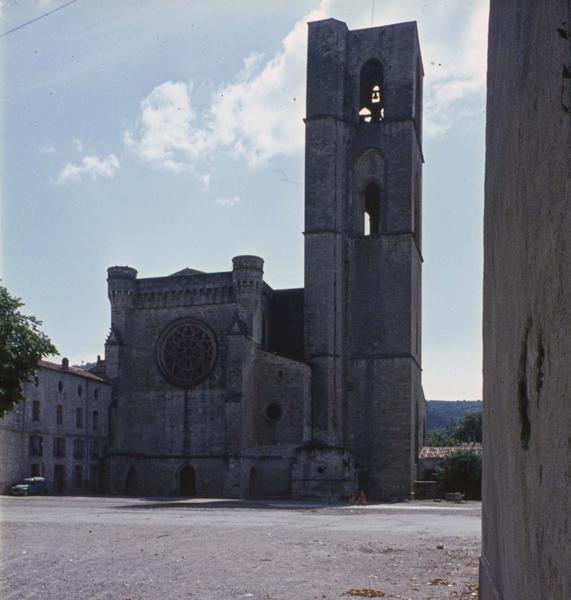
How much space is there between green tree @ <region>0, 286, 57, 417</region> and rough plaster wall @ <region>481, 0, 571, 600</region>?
→ 81.1ft

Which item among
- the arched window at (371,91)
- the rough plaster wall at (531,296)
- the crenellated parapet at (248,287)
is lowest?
the rough plaster wall at (531,296)

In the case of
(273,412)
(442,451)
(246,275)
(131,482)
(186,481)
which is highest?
(246,275)

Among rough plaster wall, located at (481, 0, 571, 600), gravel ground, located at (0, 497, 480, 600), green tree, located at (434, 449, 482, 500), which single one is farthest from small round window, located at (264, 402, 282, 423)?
rough plaster wall, located at (481, 0, 571, 600)

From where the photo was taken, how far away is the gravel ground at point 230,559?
378 inches

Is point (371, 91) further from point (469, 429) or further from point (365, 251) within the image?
point (469, 429)

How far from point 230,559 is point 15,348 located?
17.1 m

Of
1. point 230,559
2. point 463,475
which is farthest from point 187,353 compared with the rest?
point 230,559

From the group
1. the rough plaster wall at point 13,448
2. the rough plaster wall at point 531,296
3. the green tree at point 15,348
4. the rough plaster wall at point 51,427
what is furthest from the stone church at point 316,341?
the rough plaster wall at point 531,296

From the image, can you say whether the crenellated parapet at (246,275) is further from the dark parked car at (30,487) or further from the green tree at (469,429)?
the green tree at (469,429)

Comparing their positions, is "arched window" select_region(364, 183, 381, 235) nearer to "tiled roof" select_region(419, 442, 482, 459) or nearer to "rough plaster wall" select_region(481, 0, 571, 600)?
"tiled roof" select_region(419, 442, 482, 459)

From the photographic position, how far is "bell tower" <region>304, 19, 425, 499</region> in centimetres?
4197

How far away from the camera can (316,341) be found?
4269cm

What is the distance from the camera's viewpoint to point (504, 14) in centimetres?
372

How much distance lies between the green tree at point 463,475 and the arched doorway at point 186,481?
12.5m
